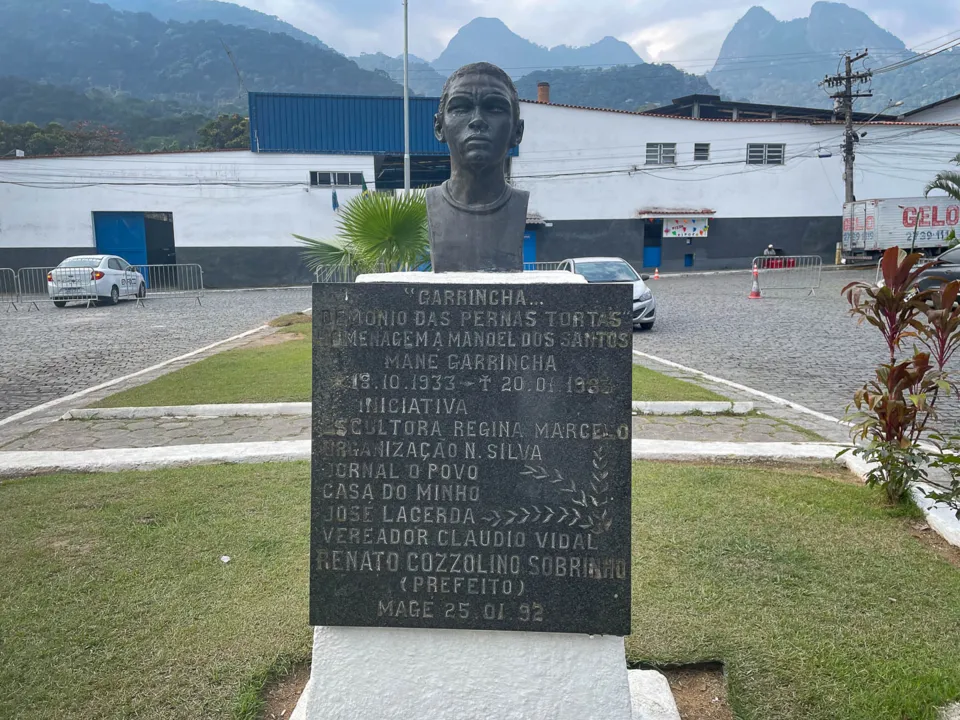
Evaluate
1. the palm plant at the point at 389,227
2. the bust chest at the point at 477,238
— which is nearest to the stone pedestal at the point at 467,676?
the bust chest at the point at 477,238

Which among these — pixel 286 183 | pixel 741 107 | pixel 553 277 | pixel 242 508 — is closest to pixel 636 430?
pixel 242 508

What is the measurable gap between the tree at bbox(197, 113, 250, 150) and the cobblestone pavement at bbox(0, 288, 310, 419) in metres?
21.5

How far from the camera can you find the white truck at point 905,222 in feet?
90.3

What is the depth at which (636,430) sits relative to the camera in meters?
6.66

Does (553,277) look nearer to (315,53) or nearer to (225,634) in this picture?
(225,634)

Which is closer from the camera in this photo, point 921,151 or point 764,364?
point 764,364

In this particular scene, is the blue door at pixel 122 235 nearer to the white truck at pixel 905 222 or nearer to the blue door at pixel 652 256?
the blue door at pixel 652 256

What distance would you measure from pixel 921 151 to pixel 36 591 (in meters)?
36.2

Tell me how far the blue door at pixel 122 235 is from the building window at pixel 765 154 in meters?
23.0

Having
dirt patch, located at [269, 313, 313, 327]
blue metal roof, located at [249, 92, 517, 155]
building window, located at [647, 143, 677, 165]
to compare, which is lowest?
dirt patch, located at [269, 313, 313, 327]

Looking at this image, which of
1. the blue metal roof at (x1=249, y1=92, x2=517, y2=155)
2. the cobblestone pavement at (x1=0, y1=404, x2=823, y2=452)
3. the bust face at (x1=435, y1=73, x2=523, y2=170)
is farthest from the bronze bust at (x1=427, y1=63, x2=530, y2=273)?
the blue metal roof at (x1=249, y1=92, x2=517, y2=155)

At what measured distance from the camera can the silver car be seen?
536 inches

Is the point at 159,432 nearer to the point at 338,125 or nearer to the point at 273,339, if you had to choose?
the point at 273,339

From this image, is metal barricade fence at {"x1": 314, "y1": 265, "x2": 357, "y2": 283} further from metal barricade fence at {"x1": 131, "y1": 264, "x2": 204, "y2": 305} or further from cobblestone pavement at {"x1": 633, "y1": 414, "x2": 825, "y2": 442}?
metal barricade fence at {"x1": 131, "y1": 264, "x2": 204, "y2": 305}
